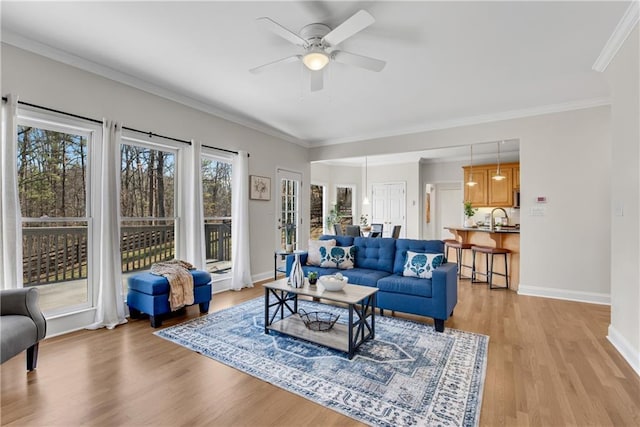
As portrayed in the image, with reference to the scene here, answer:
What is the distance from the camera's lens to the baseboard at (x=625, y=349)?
2314 millimetres

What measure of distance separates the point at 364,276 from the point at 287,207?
2.92m

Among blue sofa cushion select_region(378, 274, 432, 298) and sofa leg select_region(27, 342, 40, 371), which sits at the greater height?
blue sofa cushion select_region(378, 274, 432, 298)

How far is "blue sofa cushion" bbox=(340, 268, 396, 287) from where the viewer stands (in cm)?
358

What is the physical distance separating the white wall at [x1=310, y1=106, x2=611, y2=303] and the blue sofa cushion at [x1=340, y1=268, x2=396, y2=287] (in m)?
2.43

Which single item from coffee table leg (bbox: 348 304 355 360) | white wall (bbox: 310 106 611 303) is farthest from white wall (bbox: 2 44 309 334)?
white wall (bbox: 310 106 611 303)

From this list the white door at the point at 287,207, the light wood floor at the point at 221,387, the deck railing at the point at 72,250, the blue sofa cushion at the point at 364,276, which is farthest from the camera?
the white door at the point at 287,207

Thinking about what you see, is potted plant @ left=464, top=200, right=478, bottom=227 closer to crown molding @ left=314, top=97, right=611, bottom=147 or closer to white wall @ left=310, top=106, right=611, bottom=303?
white wall @ left=310, top=106, right=611, bottom=303

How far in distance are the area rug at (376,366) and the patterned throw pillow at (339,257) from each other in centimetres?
95

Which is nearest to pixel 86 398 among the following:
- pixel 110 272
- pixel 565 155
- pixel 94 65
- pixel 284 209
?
pixel 110 272

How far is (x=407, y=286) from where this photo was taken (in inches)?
127

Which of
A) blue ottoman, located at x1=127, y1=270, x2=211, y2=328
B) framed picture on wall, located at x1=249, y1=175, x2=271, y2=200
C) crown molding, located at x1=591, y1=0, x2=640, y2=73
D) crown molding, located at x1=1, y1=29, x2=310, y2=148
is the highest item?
crown molding, located at x1=1, y1=29, x2=310, y2=148

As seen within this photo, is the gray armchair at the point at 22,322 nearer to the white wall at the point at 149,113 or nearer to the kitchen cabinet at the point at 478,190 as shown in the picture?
the white wall at the point at 149,113

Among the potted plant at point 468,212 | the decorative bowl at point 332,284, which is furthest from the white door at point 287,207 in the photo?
the potted plant at point 468,212

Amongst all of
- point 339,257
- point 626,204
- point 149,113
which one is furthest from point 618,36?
point 149,113
